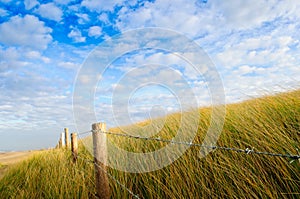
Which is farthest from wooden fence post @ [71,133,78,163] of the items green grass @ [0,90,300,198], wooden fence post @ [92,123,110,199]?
wooden fence post @ [92,123,110,199]

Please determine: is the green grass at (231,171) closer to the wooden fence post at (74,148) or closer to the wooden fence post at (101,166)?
the wooden fence post at (101,166)

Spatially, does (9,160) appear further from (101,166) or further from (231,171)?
(231,171)

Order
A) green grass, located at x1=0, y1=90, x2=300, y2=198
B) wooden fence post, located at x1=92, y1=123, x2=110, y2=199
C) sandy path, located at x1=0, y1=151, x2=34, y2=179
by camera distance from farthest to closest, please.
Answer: sandy path, located at x1=0, y1=151, x2=34, y2=179
wooden fence post, located at x1=92, y1=123, x2=110, y2=199
green grass, located at x1=0, y1=90, x2=300, y2=198

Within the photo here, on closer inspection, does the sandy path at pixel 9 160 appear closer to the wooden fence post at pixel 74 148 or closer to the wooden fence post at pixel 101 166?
the wooden fence post at pixel 74 148

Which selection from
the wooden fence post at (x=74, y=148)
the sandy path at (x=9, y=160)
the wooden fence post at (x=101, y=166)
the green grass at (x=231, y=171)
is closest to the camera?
the green grass at (x=231, y=171)

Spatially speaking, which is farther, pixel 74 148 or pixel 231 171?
pixel 74 148

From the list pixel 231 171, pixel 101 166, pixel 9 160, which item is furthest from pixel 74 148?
pixel 9 160

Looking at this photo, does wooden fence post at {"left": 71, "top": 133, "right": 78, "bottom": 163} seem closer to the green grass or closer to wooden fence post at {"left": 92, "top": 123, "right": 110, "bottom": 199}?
the green grass

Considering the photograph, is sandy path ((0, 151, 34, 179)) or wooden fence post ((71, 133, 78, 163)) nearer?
wooden fence post ((71, 133, 78, 163))

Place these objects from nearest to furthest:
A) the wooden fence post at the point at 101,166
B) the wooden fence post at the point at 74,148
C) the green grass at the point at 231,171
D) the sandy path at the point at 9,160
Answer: the green grass at the point at 231,171, the wooden fence post at the point at 101,166, the wooden fence post at the point at 74,148, the sandy path at the point at 9,160

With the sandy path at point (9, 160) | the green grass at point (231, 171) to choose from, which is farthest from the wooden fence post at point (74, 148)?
the sandy path at point (9, 160)

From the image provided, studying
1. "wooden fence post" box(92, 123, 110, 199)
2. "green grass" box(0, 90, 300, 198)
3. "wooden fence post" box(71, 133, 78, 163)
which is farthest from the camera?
"wooden fence post" box(71, 133, 78, 163)

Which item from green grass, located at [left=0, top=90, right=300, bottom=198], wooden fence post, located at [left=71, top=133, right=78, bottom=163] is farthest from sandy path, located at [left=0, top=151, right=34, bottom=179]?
green grass, located at [left=0, top=90, right=300, bottom=198]

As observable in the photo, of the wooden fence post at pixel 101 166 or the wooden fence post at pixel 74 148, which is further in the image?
the wooden fence post at pixel 74 148
